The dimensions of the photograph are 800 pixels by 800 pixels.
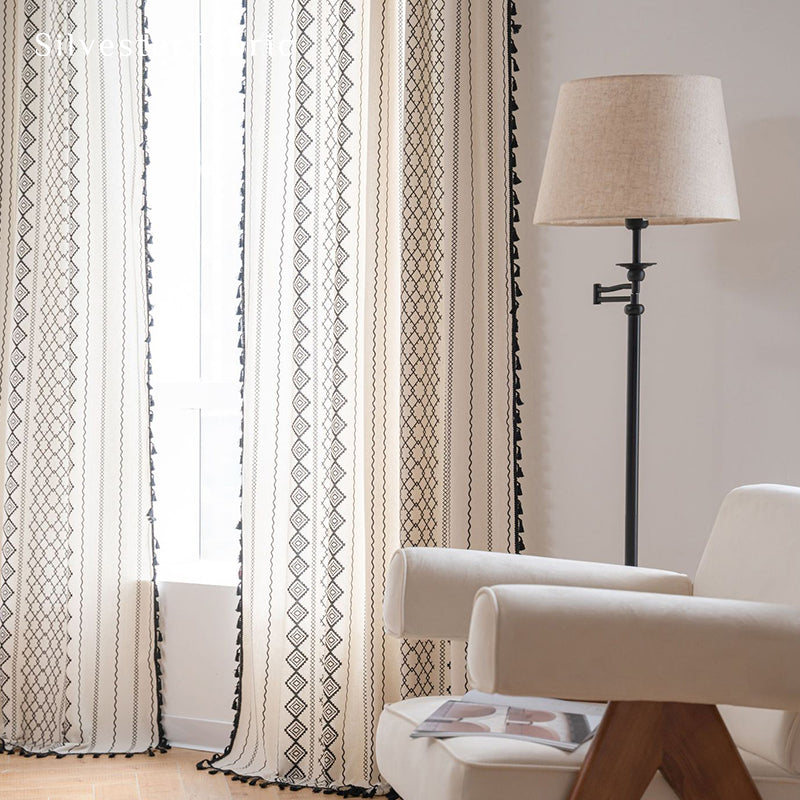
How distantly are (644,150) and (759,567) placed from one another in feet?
2.48

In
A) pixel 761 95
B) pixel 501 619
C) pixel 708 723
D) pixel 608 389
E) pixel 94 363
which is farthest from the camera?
pixel 94 363

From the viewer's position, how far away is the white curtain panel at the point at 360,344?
8.55 feet

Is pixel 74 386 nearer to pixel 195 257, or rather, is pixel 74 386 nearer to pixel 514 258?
pixel 195 257

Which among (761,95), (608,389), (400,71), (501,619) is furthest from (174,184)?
(501,619)

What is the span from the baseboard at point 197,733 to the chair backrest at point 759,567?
60.5 inches

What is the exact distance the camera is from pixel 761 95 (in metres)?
2.48

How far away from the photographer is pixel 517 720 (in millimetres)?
1654

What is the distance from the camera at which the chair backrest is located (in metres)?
1.51

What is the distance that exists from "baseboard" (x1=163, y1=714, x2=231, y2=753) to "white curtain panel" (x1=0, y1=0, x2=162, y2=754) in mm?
70

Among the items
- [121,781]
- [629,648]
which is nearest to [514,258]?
[629,648]

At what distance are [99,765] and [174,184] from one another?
5.08 ft

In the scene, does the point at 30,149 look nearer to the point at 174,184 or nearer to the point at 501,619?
the point at 174,184

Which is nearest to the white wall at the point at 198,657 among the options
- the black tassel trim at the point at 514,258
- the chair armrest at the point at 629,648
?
the black tassel trim at the point at 514,258

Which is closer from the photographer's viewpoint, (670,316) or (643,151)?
(643,151)
